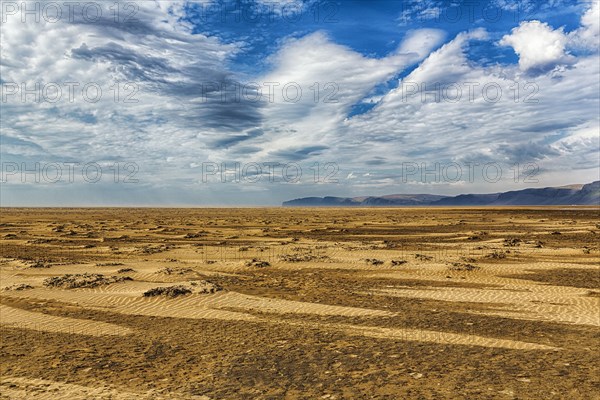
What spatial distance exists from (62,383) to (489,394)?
7.47 metres

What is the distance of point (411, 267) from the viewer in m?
21.6

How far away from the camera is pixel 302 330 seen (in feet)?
36.8

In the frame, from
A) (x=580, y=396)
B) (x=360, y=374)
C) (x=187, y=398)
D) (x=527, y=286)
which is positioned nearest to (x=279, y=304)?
(x=360, y=374)

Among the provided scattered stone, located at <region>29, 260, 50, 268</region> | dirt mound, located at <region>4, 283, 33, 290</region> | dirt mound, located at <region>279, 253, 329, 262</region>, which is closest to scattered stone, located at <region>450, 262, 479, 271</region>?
dirt mound, located at <region>279, 253, 329, 262</region>

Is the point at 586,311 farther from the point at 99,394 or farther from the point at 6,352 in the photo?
the point at 6,352

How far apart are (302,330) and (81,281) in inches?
416

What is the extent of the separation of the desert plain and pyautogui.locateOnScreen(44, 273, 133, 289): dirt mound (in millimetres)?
77

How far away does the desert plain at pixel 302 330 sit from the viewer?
304 inches

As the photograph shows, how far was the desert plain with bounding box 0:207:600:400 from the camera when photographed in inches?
304

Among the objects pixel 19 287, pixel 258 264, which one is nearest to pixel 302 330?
pixel 258 264

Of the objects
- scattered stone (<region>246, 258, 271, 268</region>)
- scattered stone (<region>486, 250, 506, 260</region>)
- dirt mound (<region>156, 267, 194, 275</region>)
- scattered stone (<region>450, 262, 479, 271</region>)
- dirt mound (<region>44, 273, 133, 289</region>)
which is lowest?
scattered stone (<region>486, 250, 506, 260</region>)

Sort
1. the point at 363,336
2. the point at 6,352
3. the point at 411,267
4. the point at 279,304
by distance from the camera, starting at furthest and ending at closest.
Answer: the point at 411,267, the point at 279,304, the point at 363,336, the point at 6,352

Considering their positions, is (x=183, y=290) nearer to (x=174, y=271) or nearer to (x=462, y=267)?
(x=174, y=271)

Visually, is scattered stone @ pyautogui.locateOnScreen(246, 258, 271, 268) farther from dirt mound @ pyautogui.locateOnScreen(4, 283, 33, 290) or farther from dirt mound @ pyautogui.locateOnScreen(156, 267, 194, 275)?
dirt mound @ pyautogui.locateOnScreen(4, 283, 33, 290)
